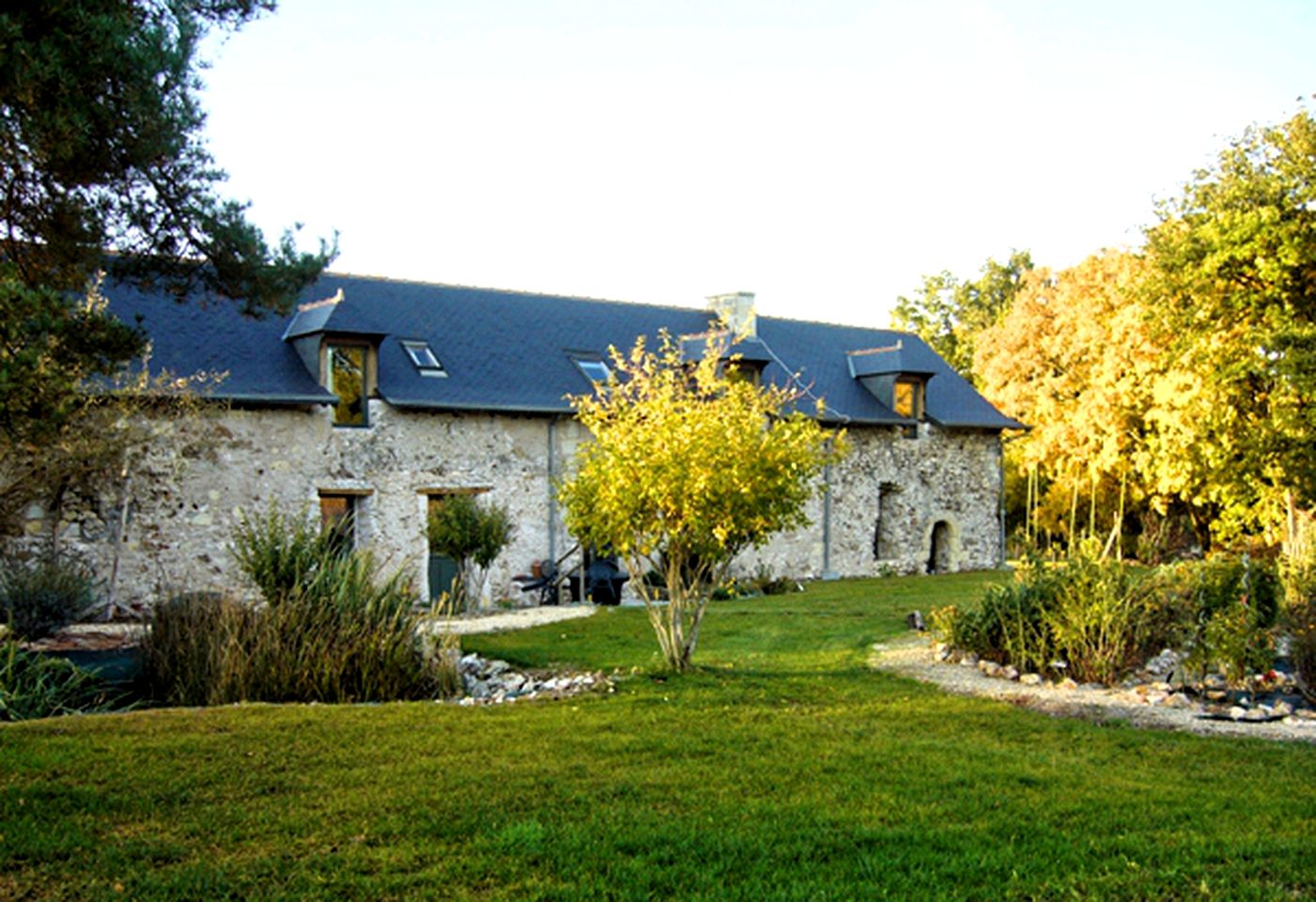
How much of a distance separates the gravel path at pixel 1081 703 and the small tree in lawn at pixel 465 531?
22.9 ft

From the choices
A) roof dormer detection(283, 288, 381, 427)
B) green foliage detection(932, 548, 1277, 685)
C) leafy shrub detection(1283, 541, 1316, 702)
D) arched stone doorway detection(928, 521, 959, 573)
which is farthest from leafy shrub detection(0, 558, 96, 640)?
arched stone doorway detection(928, 521, 959, 573)

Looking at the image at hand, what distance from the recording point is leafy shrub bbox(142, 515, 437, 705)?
9695 millimetres

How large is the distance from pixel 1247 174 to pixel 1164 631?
1214cm

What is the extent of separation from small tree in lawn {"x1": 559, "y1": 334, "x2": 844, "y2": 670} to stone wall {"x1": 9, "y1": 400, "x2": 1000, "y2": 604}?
12.1 feet

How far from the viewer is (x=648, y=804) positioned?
6.05 meters

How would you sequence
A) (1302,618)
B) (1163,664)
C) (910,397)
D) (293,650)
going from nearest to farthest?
(293,650) < (1302,618) < (1163,664) < (910,397)

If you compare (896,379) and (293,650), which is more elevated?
(896,379)

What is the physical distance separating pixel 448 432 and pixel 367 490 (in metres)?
1.66

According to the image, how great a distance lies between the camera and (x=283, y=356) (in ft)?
62.5

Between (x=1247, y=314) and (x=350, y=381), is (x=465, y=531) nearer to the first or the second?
(x=350, y=381)

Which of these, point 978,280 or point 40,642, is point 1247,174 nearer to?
point 40,642

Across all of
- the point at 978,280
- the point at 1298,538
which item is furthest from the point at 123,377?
the point at 978,280

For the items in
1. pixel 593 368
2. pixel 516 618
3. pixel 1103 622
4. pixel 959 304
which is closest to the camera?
pixel 1103 622

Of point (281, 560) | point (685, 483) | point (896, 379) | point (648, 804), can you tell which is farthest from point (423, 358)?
point (648, 804)
